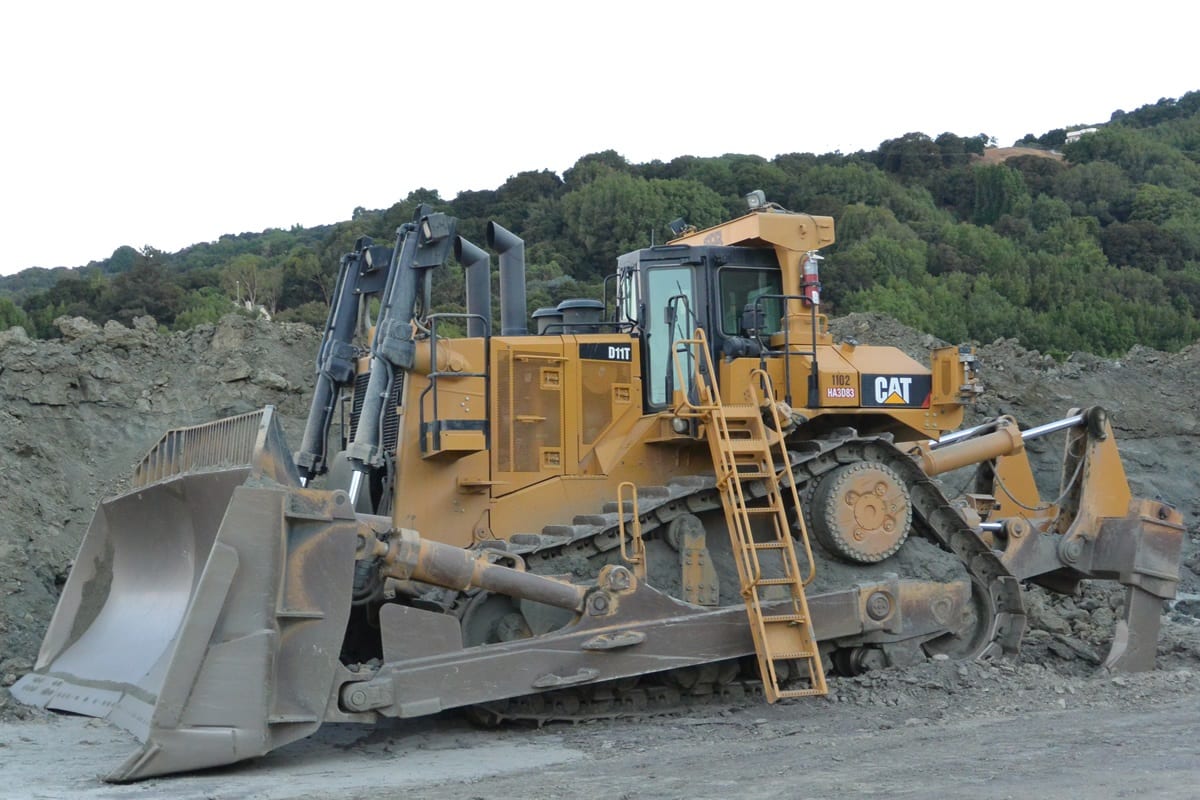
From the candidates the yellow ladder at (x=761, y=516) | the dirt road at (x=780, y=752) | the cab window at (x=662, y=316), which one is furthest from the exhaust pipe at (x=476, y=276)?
the dirt road at (x=780, y=752)

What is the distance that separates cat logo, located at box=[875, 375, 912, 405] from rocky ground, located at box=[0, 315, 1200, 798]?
2091 millimetres

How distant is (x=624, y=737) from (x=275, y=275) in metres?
29.5

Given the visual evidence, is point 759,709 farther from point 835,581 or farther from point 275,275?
point 275,275

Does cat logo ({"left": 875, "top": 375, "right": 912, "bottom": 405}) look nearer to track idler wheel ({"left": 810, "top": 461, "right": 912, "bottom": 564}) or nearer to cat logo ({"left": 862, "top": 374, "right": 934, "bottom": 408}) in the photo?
cat logo ({"left": 862, "top": 374, "right": 934, "bottom": 408})

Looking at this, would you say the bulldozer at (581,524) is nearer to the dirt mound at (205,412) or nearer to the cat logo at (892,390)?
the cat logo at (892,390)

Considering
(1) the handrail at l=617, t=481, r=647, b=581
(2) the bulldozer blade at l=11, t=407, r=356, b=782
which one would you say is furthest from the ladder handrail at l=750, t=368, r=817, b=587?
(2) the bulldozer blade at l=11, t=407, r=356, b=782

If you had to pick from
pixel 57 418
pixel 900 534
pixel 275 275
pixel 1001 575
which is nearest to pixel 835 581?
pixel 900 534

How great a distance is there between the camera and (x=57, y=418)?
580 inches

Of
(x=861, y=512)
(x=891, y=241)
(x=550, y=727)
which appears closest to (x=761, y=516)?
(x=861, y=512)

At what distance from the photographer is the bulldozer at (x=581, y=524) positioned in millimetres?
7996

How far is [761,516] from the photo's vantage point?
9.98 metres

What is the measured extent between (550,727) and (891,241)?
32.4 metres

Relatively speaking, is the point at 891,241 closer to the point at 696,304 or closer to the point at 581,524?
the point at 696,304

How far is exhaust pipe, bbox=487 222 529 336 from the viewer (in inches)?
436
